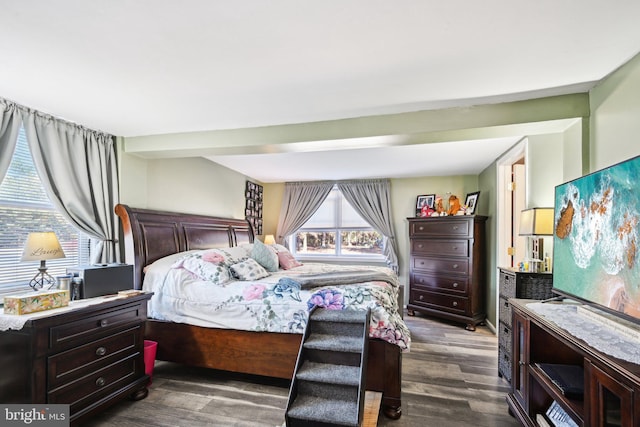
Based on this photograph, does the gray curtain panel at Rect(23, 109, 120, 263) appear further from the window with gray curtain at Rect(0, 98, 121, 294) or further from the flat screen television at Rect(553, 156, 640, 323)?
the flat screen television at Rect(553, 156, 640, 323)

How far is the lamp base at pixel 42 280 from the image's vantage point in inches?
85.4

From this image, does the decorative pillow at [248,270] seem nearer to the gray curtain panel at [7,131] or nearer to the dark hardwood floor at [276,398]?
the dark hardwood floor at [276,398]

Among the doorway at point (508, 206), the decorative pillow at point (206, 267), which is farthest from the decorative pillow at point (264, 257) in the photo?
the doorway at point (508, 206)

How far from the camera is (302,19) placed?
136 centimetres

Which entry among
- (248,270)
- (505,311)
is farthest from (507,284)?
(248,270)

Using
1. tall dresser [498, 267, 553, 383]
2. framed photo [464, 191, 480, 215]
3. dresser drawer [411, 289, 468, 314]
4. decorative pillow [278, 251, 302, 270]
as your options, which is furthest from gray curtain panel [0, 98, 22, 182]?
framed photo [464, 191, 480, 215]

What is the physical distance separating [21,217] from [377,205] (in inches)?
176

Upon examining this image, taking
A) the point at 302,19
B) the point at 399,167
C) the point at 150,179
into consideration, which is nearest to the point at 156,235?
the point at 150,179

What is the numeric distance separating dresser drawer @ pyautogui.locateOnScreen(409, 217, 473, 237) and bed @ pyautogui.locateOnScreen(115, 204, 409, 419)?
2563 mm

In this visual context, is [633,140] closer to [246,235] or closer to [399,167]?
[399,167]

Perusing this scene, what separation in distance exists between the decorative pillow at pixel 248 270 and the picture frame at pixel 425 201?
3107mm

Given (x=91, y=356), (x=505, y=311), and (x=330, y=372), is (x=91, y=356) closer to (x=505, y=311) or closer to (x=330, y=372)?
(x=330, y=372)

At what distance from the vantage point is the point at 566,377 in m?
1.61

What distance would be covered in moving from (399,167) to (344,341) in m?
2.93
